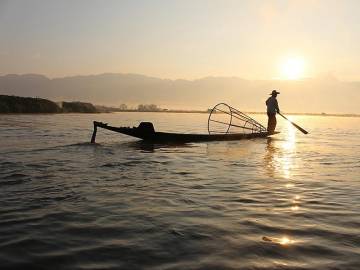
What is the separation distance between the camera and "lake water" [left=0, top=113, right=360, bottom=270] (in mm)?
4930

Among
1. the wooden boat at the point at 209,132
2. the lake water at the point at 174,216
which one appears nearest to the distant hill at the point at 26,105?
the wooden boat at the point at 209,132

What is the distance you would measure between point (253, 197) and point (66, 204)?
153 inches

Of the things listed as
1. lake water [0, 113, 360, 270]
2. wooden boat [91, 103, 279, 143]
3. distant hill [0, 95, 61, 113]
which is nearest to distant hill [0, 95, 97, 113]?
distant hill [0, 95, 61, 113]

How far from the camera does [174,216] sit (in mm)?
6840

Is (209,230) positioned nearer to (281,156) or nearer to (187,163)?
(187,163)

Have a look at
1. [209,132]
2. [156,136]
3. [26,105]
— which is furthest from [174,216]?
[26,105]

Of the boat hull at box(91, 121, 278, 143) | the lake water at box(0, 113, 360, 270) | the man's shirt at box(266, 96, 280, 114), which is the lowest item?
the lake water at box(0, 113, 360, 270)

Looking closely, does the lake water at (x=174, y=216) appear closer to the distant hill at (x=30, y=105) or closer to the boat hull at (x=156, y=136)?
the boat hull at (x=156, y=136)

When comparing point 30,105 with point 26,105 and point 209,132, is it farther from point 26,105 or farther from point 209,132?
point 209,132

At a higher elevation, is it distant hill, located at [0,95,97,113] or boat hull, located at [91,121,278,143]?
distant hill, located at [0,95,97,113]

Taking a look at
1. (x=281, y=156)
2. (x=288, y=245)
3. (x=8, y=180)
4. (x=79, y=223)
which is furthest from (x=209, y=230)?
(x=281, y=156)

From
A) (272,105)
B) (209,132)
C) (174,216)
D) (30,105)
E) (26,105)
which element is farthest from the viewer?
(30,105)

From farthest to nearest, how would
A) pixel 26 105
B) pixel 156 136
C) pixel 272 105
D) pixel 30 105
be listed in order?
pixel 30 105 → pixel 26 105 → pixel 272 105 → pixel 156 136

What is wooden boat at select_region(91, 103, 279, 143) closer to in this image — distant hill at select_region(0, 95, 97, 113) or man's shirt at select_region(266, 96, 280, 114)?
man's shirt at select_region(266, 96, 280, 114)
